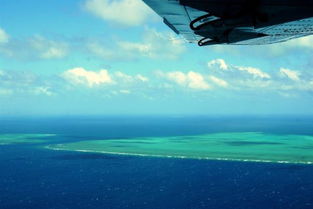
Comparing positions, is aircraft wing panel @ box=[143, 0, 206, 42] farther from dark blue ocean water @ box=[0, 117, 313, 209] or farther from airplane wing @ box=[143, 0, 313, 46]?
dark blue ocean water @ box=[0, 117, 313, 209]

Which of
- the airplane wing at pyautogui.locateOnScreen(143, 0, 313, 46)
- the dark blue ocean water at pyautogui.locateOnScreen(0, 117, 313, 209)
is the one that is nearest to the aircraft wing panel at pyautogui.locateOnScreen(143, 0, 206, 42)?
the airplane wing at pyautogui.locateOnScreen(143, 0, 313, 46)

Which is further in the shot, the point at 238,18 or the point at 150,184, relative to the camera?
the point at 150,184

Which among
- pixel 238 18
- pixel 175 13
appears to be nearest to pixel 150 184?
pixel 175 13

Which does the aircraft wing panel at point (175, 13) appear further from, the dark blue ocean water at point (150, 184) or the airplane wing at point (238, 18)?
the dark blue ocean water at point (150, 184)

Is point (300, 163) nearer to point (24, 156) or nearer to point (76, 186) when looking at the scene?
point (76, 186)

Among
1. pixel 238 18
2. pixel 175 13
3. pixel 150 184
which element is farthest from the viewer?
pixel 150 184

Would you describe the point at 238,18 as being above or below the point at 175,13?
below

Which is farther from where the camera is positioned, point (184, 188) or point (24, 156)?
point (24, 156)

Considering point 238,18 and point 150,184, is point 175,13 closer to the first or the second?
point 238,18

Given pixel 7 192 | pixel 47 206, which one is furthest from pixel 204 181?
pixel 7 192
